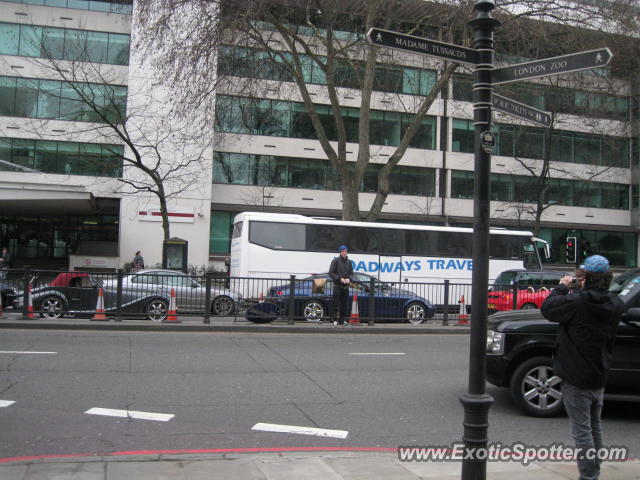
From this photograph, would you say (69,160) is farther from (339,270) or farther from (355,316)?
(355,316)

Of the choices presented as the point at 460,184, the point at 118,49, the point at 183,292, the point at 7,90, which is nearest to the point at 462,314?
the point at 183,292

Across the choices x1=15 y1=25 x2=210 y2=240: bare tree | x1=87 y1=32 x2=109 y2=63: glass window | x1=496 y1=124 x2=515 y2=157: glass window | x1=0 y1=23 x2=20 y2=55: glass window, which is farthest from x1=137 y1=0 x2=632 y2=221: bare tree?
x1=496 y1=124 x2=515 y2=157: glass window

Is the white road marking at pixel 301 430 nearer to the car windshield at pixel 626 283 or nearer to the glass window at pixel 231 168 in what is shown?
the car windshield at pixel 626 283

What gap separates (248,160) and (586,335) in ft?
120

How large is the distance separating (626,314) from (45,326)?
1236 centimetres

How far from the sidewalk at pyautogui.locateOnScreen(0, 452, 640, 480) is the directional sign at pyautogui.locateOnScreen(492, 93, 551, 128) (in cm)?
296

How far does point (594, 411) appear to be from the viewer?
4.55 meters

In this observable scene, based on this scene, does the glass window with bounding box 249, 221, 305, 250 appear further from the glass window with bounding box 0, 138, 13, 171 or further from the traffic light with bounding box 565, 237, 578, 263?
the glass window with bounding box 0, 138, 13, 171

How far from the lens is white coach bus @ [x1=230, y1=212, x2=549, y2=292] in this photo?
22844 millimetres

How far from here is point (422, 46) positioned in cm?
454

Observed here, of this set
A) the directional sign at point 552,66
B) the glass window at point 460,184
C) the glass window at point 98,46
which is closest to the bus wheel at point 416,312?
the directional sign at point 552,66

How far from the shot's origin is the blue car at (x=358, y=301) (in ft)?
54.4

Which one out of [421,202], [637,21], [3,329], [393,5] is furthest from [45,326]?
[421,202]

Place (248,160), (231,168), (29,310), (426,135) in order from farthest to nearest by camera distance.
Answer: (426,135), (248,160), (231,168), (29,310)
